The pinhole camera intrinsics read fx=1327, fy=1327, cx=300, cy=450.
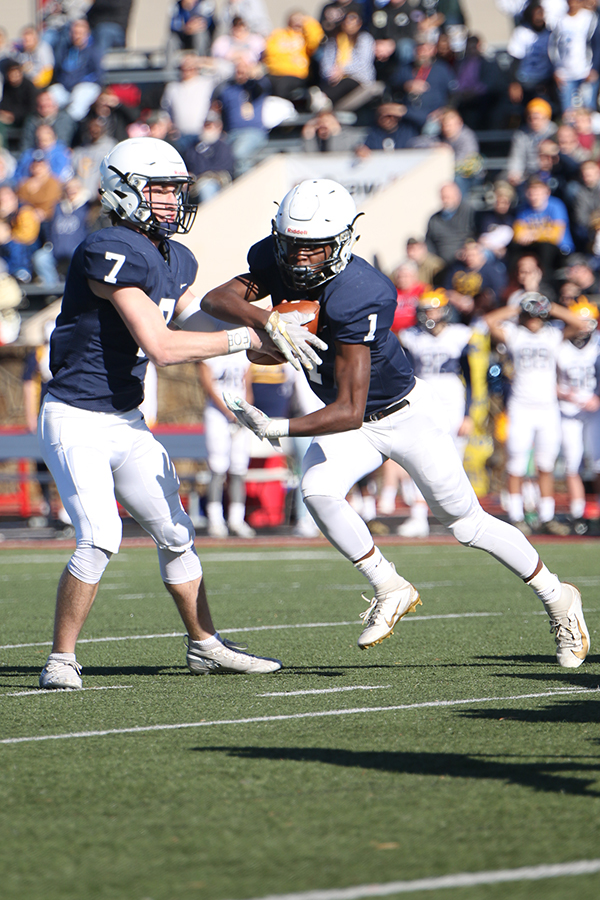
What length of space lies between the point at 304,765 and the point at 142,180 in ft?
7.90

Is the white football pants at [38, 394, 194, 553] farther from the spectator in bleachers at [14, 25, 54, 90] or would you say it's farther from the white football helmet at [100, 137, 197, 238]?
the spectator in bleachers at [14, 25, 54, 90]

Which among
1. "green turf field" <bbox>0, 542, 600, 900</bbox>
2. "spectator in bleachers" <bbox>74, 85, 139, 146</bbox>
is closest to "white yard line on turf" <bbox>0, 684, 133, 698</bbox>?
"green turf field" <bbox>0, 542, 600, 900</bbox>

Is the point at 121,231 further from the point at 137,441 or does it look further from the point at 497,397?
the point at 497,397

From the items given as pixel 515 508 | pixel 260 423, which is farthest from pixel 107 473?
pixel 515 508

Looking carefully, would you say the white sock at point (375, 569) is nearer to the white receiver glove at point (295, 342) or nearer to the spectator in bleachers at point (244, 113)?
the white receiver glove at point (295, 342)

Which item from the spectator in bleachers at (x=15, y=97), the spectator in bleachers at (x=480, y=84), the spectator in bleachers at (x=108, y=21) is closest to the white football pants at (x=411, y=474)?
the spectator in bleachers at (x=480, y=84)

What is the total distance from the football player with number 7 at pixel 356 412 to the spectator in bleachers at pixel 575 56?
10086 mm

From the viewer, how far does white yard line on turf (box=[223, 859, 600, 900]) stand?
2482 mm

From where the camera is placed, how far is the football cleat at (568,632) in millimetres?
5125

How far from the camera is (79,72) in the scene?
58.3 ft

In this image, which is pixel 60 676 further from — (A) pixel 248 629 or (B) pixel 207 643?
(A) pixel 248 629

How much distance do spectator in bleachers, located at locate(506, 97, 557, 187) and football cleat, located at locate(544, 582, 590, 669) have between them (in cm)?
962

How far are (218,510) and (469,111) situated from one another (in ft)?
22.3

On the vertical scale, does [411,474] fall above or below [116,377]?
below
